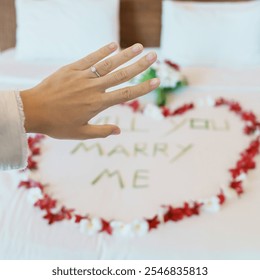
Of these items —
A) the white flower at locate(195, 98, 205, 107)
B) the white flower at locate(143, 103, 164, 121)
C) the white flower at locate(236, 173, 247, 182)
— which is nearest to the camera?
the white flower at locate(236, 173, 247, 182)

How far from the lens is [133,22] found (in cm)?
262

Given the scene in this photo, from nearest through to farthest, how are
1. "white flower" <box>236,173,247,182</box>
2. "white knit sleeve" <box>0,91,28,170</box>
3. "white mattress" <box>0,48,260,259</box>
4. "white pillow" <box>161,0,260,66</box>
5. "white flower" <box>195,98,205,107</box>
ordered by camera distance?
1. "white knit sleeve" <box>0,91,28,170</box>
2. "white mattress" <box>0,48,260,259</box>
3. "white flower" <box>236,173,247,182</box>
4. "white flower" <box>195,98,205,107</box>
5. "white pillow" <box>161,0,260,66</box>

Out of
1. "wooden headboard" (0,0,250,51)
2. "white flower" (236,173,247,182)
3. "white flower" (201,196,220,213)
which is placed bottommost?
"white flower" (201,196,220,213)

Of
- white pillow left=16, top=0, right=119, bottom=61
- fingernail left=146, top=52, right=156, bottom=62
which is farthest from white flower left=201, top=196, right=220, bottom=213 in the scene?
white pillow left=16, top=0, right=119, bottom=61

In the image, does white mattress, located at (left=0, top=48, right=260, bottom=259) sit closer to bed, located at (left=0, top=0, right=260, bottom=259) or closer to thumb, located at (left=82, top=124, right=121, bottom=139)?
bed, located at (left=0, top=0, right=260, bottom=259)

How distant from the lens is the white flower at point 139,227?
1.21 metres

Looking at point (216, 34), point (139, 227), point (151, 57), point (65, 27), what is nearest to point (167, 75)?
point (216, 34)

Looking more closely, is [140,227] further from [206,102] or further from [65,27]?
[65,27]

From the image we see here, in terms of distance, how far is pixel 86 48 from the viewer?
2359 mm

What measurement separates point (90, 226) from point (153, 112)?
79 centimetres

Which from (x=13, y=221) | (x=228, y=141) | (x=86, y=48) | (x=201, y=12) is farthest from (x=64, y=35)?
(x=13, y=221)

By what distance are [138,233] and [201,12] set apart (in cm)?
163

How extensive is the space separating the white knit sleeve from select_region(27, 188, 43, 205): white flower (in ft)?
2.13

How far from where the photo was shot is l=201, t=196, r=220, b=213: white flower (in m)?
1.29
